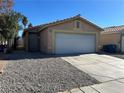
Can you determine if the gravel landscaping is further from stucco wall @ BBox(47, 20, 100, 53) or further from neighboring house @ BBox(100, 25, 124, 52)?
neighboring house @ BBox(100, 25, 124, 52)

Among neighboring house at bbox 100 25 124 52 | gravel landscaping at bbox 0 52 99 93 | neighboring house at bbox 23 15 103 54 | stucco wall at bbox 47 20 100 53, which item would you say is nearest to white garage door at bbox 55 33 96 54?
neighboring house at bbox 23 15 103 54

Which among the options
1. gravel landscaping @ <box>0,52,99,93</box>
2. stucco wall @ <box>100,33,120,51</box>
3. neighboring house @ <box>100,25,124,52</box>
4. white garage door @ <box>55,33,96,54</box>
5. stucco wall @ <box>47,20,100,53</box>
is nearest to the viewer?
gravel landscaping @ <box>0,52,99,93</box>

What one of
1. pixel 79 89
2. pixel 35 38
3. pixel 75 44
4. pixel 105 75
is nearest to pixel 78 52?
pixel 75 44

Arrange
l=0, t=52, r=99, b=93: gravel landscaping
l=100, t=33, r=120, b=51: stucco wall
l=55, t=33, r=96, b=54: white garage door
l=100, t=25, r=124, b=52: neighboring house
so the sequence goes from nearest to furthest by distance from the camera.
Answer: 1. l=0, t=52, r=99, b=93: gravel landscaping
2. l=55, t=33, r=96, b=54: white garage door
3. l=100, t=25, r=124, b=52: neighboring house
4. l=100, t=33, r=120, b=51: stucco wall

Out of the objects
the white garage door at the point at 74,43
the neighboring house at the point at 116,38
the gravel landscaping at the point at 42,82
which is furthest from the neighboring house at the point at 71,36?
the gravel landscaping at the point at 42,82

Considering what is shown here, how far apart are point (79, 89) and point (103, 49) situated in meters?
15.0

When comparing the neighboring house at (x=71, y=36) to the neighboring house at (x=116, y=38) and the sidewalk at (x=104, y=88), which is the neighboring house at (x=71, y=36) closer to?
the neighboring house at (x=116, y=38)

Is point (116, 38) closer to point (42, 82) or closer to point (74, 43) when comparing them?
point (74, 43)

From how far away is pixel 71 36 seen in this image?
14.9 metres

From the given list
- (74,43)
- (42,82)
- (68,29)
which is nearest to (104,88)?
(42,82)

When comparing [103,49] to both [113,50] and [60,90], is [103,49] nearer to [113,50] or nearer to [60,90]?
[113,50]

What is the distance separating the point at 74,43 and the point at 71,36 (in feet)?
2.76

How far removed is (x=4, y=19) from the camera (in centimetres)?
1566

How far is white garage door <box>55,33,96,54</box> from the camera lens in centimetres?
1437
